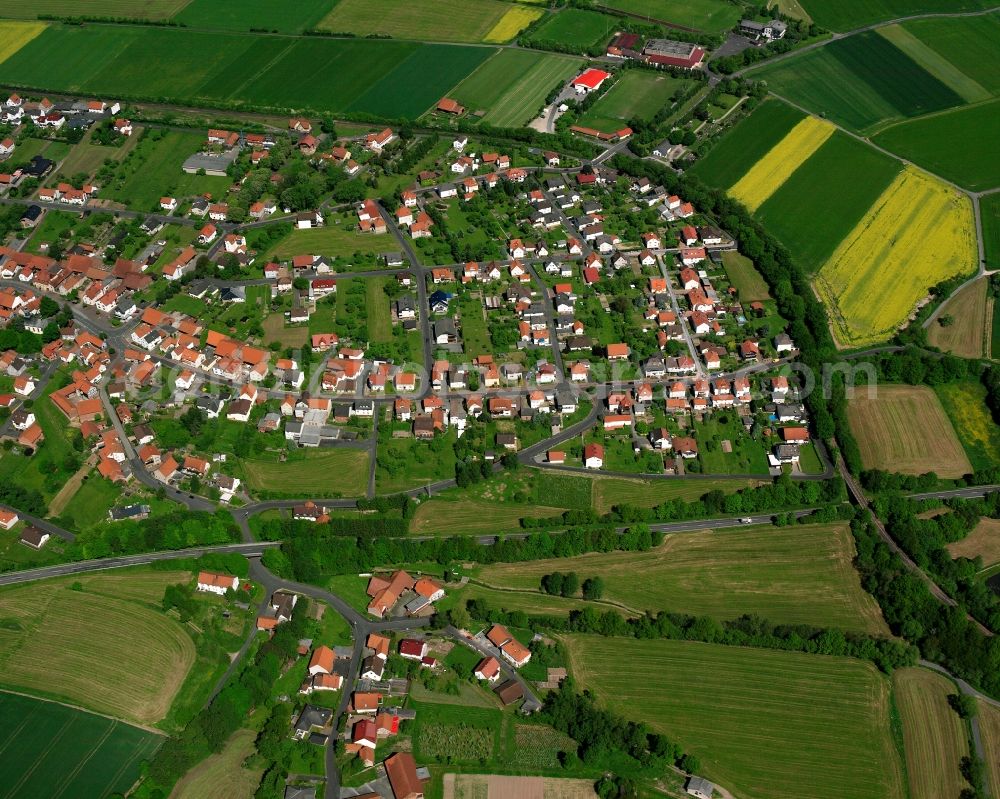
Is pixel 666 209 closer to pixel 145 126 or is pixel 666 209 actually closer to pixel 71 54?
pixel 145 126

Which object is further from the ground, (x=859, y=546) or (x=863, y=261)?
(x=863, y=261)

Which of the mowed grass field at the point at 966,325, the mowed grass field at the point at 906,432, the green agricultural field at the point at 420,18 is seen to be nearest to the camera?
the mowed grass field at the point at 906,432

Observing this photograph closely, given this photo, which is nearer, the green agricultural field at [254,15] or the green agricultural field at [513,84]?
the green agricultural field at [513,84]

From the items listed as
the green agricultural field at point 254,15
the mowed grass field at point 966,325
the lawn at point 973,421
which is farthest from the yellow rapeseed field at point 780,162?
the green agricultural field at point 254,15

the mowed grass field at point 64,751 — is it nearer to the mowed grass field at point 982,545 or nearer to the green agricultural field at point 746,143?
the mowed grass field at point 982,545

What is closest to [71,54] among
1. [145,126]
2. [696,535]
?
[145,126]

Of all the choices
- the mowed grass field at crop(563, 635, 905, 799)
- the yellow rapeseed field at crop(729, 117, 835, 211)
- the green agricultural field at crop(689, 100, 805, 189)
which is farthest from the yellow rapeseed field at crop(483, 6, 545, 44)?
the mowed grass field at crop(563, 635, 905, 799)

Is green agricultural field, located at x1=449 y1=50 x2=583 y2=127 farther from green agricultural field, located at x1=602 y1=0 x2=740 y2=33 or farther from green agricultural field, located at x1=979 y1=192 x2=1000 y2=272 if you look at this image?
green agricultural field, located at x1=979 y1=192 x2=1000 y2=272
